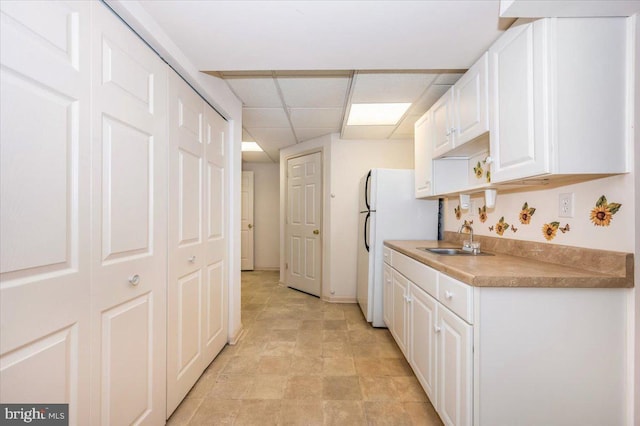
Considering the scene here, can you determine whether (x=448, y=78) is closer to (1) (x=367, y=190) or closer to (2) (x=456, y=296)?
(1) (x=367, y=190)

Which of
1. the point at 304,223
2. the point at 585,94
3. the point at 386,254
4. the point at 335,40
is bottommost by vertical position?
the point at 386,254

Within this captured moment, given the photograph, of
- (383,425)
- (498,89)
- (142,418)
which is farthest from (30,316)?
(498,89)

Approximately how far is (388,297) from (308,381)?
108cm

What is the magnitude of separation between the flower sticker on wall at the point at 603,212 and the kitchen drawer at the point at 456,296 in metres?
0.69

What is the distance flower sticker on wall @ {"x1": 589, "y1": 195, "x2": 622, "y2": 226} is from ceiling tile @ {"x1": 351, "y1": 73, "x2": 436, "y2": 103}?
136 centimetres

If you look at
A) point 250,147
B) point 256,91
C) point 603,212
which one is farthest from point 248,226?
point 603,212

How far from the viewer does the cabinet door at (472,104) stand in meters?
1.63

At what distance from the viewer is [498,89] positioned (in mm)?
1498

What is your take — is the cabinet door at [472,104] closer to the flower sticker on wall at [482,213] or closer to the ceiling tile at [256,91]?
the flower sticker on wall at [482,213]

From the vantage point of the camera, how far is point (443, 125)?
221 centimetres

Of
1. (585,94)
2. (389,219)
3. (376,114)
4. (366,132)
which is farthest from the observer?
(366,132)

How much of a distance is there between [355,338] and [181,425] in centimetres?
158

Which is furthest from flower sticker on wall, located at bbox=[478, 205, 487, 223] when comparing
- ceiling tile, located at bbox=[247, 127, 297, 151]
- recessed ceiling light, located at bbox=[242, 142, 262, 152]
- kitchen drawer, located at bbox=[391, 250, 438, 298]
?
recessed ceiling light, located at bbox=[242, 142, 262, 152]

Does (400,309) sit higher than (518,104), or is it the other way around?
(518,104)
